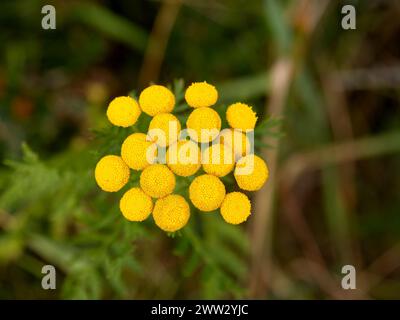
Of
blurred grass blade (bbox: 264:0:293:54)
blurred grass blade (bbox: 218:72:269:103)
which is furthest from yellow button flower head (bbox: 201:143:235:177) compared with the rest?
blurred grass blade (bbox: 264:0:293:54)

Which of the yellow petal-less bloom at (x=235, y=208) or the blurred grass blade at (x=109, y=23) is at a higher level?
the blurred grass blade at (x=109, y=23)

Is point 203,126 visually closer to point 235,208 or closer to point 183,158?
point 183,158

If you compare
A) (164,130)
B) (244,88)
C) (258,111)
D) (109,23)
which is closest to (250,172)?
(164,130)

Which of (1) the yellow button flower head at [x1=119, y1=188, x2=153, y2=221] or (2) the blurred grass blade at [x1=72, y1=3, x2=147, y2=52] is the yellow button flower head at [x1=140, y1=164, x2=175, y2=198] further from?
(2) the blurred grass blade at [x1=72, y1=3, x2=147, y2=52]

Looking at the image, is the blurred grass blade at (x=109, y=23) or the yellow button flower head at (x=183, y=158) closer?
the yellow button flower head at (x=183, y=158)

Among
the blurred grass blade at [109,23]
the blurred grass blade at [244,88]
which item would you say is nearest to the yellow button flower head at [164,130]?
the blurred grass blade at [244,88]

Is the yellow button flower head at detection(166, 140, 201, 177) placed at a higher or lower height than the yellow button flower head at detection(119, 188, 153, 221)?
higher

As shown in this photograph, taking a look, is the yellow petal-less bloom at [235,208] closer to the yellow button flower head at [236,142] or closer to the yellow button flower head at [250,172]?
the yellow button flower head at [250,172]
